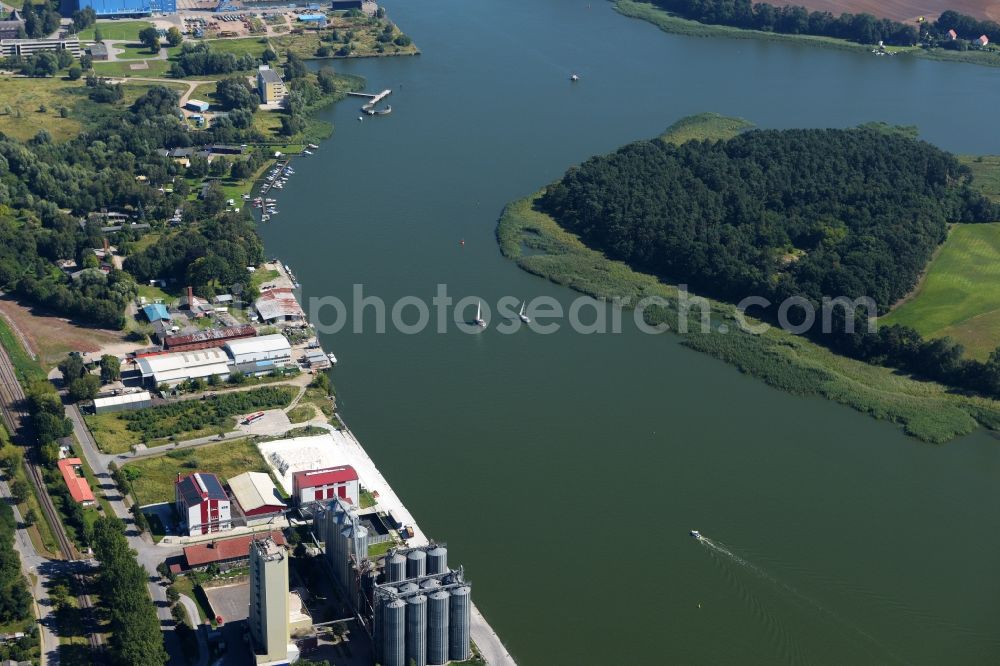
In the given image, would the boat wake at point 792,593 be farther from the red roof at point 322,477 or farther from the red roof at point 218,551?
the red roof at point 218,551

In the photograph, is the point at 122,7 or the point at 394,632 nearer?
the point at 394,632

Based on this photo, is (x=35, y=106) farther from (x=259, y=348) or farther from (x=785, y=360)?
(x=785, y=360)

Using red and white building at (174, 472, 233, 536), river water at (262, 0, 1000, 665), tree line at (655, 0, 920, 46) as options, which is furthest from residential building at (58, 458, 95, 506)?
tree line at (655, 0, 920, 46)

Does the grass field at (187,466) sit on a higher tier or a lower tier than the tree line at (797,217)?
lower

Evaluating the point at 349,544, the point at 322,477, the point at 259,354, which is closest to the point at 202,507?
the point at 322,477

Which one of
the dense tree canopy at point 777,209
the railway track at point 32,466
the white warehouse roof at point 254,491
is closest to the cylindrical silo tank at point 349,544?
the white warehouse roof at point 254,491

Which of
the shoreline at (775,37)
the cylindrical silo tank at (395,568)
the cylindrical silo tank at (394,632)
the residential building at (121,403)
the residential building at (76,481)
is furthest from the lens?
the shoreline at (775,37)
